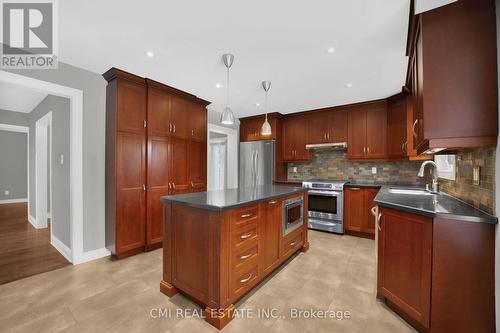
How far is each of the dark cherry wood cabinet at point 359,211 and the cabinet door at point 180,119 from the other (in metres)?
3.07

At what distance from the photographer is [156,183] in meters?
3.04

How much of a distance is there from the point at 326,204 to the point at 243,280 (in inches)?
105

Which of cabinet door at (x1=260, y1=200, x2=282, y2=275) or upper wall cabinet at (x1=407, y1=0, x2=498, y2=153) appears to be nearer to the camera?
upper wall cabinet at (x1=407, y1=0, x2=498, y2=153)

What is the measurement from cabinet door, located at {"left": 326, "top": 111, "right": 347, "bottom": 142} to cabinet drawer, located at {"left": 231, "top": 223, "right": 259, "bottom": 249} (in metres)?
3.11

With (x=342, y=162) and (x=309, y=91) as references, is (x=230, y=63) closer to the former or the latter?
(x=309, y=91)

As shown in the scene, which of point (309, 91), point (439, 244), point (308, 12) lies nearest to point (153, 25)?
point (308, 12)

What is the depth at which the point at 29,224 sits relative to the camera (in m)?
4.38

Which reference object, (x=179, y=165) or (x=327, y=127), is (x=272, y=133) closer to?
(x=327, y=127)

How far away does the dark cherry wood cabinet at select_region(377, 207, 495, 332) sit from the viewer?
127 cm

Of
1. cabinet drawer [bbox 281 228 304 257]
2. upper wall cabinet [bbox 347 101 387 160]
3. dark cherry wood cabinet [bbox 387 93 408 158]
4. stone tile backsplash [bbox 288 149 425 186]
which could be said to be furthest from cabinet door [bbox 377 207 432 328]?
stone tile backsplash [bbox 288 149 425 186]

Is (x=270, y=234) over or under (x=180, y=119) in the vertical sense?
under

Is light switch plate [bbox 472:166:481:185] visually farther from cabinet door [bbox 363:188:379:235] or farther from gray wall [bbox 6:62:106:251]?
gray wall [bbox 6:62:106:251]

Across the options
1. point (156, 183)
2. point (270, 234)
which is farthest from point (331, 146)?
point (156, 183)

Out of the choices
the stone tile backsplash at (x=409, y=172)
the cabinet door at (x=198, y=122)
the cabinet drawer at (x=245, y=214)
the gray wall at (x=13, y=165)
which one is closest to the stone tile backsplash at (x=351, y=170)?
the stone tile backsplash at (x=409, y=172)
